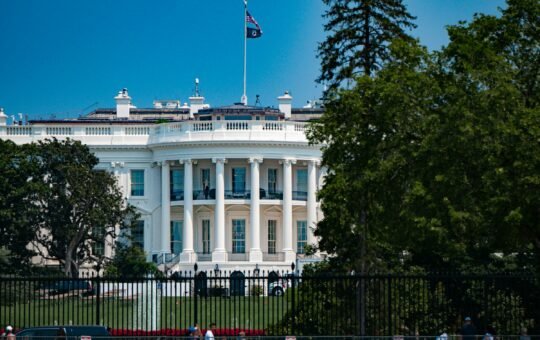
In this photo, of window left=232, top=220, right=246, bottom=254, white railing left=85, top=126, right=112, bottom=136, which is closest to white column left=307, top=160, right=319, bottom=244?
window left=232, top=220, right=246, bottom=254

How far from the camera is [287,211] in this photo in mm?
113375

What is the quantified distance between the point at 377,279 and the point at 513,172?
620cm

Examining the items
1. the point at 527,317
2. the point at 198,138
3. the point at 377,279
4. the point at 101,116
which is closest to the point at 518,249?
the point at 527,317

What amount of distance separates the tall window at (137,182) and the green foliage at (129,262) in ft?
28.6

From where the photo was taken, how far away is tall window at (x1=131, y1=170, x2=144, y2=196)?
385 feet

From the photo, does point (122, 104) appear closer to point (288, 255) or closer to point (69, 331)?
point (288, 255)

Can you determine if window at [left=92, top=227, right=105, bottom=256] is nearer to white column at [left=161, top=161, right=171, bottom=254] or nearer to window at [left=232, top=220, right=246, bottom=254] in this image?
white column at [left=161, top=161, right=171, bottom=254]

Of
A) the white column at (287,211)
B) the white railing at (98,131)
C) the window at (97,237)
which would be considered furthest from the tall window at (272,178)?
the window at (97,237)

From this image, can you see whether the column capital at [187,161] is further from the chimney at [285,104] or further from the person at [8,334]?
the person at [8,334]

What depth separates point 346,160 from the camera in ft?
192

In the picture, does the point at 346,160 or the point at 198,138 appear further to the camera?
the point at 198,138

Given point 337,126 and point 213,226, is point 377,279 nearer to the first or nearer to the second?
point 337,126

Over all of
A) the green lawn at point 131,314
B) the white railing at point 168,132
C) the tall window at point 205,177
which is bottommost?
the green lawn at point 131,314

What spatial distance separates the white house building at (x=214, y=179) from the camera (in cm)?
11338
